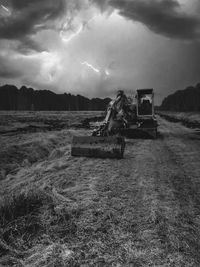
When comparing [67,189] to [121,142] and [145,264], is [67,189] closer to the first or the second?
[145,264]

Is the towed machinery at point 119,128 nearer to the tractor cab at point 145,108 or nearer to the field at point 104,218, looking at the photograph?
the tractor cab at point 145,108

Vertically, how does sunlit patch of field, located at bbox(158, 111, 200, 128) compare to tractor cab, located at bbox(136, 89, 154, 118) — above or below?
below

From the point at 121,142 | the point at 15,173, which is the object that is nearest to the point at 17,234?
the point at 15,173

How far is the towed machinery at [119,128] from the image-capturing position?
978 cm

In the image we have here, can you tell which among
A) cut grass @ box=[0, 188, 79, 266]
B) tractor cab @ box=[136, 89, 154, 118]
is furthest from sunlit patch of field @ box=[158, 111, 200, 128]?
cut grass @ box=[0, 188, 79, 266]

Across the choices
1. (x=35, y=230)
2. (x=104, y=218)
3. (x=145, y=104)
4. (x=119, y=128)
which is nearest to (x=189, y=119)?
(x=145, y=104)

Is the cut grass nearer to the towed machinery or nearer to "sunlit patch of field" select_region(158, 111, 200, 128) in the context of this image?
the towed machinery

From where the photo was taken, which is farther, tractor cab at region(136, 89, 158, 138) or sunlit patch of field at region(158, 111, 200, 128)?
sunlit patch of field at region(158, 111, 200, 128)

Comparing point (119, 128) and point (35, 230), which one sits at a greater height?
point (119, 128)

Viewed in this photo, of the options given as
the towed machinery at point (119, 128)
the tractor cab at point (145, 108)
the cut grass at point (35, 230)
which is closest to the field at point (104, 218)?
the cut grass at point (35, 230)

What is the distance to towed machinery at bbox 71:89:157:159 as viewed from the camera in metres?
9.78

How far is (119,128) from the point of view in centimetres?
1535

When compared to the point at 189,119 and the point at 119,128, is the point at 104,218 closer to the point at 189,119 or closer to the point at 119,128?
the point at 119,128

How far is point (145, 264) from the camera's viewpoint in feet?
9.93
